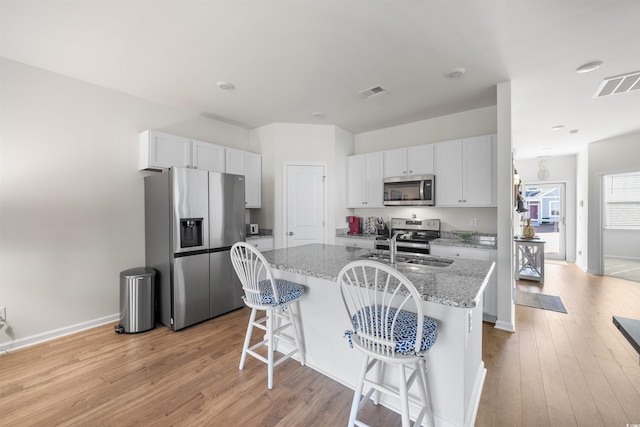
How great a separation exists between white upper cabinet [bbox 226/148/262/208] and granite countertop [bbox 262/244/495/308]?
5.99 ft

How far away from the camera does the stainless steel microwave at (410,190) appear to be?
3.84 meters

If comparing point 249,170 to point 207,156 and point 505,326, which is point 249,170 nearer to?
point 207,156

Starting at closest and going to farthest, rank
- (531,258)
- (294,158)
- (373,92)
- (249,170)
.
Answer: (373,92) < (249,170) < (294,158) < (531,258)

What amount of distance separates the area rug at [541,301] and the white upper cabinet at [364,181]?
8.25 ft

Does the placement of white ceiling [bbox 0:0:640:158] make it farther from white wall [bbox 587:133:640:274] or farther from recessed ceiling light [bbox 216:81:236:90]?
white wall [bbox 587:133:640:274]

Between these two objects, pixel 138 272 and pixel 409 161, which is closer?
pixel 138 272

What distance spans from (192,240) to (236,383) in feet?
5.51

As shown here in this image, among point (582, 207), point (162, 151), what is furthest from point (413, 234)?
point (582, 207)

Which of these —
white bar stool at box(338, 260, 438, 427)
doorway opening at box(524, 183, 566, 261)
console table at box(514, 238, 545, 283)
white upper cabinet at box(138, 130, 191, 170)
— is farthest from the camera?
doorway opening at box(524, 183, 566, 261)

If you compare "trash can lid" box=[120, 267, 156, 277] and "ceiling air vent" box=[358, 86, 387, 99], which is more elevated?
"ceiling air vent" box=[358, 86, 387, 99]

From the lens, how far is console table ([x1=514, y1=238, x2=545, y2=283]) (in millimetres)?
4953

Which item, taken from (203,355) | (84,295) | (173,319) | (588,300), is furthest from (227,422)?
(588,300)

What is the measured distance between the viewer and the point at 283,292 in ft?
6.87

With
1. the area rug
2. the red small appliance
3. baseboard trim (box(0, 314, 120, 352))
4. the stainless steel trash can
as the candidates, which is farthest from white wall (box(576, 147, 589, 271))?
baseboard trim (box(0, 314, 120, 352))
